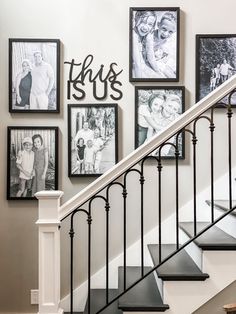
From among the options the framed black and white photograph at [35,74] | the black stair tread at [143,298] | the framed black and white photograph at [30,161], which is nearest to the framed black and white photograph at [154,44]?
the framed black and white photograph at [35,74]

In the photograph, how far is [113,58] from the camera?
3.35m

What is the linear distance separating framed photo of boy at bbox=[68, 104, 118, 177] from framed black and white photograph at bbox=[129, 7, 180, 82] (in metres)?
0.43

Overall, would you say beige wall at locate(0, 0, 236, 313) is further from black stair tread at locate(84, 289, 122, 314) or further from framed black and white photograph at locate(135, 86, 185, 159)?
black stair tread at locate(84, 289, 122, 314)

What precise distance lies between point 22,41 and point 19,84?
0.39 meters

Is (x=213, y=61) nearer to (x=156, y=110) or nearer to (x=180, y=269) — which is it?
(x=156, y=110)

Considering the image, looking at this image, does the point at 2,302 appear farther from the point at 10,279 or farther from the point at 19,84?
the point at 19,84

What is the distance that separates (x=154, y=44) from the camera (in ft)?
11.0

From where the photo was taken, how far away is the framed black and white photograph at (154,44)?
334 cm

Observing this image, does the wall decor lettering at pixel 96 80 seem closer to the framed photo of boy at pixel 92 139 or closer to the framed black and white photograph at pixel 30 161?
the framed photo of boy at pixel 92 139

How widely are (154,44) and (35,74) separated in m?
1.12

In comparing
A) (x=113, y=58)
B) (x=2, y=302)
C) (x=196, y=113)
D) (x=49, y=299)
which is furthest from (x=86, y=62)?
(x=2, y=302)

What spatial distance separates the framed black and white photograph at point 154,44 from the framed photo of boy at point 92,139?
1.42ft

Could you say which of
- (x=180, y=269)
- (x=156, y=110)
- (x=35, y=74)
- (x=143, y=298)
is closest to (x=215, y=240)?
(x=180, y=269)

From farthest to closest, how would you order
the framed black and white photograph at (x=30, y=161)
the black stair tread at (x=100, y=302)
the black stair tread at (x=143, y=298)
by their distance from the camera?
the framed black and white photograph at (x=30, y=161) < the black stair tread at (x=100, y=302) < the black stair tread at (x=143, y=298)
